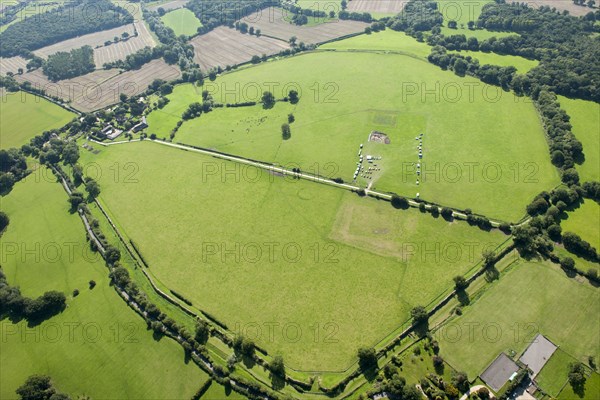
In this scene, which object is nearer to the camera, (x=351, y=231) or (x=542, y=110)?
(x=351, y=231)

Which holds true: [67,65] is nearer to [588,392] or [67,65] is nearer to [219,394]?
[219,394]

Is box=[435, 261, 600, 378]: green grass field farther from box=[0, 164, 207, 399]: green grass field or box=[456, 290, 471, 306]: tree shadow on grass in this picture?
box=[0, 164, 207, 399]: green grass field

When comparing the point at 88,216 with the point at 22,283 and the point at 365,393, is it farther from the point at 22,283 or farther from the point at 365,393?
the point at 365,393

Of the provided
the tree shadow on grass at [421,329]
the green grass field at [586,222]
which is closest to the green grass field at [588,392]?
the tree shadow on grass at [421,329]

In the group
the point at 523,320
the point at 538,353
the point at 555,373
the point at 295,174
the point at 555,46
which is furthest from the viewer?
the point at 555,46

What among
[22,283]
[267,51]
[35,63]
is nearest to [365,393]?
[22,283]

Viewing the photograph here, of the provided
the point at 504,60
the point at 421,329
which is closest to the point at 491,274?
the point at 421,329
